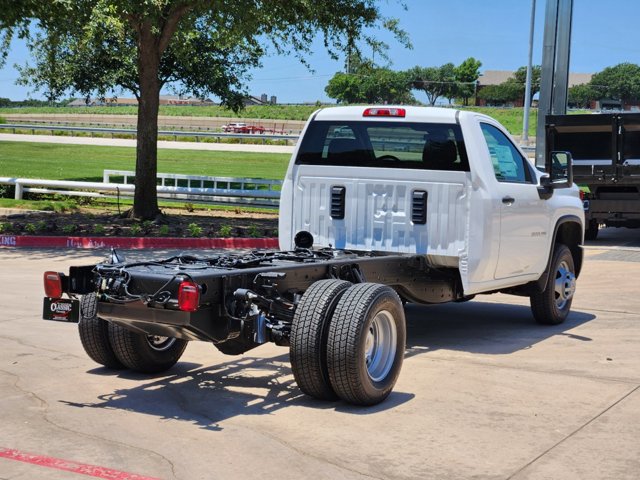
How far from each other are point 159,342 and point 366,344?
5.82 ft

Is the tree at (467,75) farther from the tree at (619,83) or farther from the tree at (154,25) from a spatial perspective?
the tree at (154,25)

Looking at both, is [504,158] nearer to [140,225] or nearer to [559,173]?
[559,173]

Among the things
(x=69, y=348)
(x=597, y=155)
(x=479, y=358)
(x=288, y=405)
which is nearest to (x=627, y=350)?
(x=479, y=358)

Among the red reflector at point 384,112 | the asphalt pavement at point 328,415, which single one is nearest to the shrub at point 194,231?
the asphalt pavement at point 328,415

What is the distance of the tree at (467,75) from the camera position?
128700mm

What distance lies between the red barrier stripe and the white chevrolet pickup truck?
118 cm

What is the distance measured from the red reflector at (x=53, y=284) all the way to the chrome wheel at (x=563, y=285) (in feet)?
18.0

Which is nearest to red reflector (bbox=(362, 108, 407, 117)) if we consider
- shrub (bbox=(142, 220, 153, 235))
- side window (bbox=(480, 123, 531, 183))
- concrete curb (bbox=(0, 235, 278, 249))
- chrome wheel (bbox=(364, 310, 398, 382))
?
side window (bbox=(480, 123, 531, 183))

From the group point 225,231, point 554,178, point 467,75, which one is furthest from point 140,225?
point 467,75

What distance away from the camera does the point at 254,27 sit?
1839 cm

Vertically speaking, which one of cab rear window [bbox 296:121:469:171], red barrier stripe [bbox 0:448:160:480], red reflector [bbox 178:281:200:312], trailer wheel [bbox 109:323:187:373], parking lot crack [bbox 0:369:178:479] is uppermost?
cab rear window [bbox 296:121:469:171]

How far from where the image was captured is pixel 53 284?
6902mm

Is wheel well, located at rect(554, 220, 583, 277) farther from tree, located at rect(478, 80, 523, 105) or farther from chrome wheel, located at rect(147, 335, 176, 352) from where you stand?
tree, located at rect(478, 80, 523, 105)

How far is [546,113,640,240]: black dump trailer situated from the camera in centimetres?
1842
